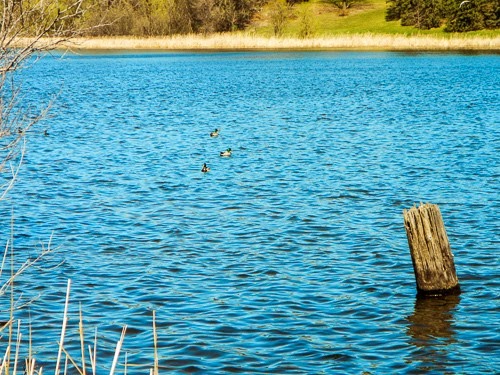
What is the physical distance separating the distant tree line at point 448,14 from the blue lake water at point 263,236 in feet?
201

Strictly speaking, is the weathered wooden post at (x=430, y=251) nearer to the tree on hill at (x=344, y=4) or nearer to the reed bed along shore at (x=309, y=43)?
the reed bed along shore at (x=309, y=43)

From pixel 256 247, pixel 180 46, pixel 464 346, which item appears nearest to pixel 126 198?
pixel 256 247

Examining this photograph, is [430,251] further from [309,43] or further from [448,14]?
[448,14]

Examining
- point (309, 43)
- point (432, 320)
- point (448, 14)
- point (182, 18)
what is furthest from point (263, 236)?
point (182, 18)

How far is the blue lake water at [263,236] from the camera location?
950cm

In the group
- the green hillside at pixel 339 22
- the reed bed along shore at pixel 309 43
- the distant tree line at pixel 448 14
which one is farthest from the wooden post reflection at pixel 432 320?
the green hillside at pixel 339 22

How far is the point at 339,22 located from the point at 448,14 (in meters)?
17.8

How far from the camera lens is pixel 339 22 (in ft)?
364

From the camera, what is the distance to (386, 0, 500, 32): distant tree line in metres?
93.4

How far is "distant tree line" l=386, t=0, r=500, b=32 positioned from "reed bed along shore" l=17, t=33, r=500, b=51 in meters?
4.58

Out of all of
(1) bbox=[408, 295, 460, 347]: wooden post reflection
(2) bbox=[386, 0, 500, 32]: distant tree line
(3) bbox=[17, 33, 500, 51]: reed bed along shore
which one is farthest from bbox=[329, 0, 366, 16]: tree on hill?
(1) bbox=[408, 295, 460, 347]: wooden post reflection

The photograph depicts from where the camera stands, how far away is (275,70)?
Answer: 213ft

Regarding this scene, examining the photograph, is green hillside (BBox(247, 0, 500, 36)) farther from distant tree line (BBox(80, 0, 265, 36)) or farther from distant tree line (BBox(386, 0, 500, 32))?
distant tree line (BBox(80, 0, 265, 36))

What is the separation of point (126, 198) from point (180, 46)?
7745 cm
